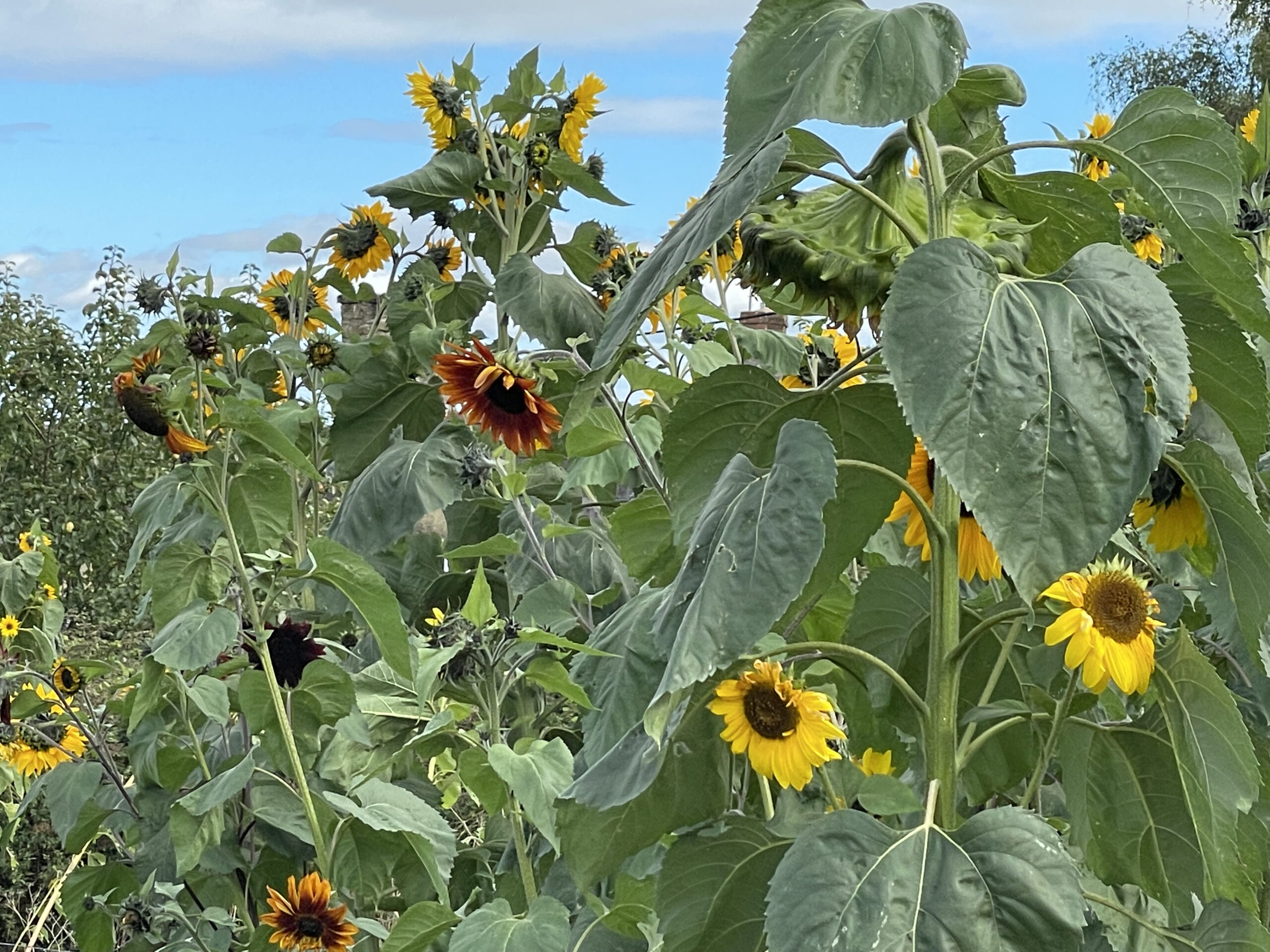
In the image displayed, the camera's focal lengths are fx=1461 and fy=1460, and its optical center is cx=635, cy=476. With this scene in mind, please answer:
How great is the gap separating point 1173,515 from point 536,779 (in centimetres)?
59

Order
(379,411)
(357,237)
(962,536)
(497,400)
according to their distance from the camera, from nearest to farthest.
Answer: (962,536)
(497,400)
(379,411)
(357,237)

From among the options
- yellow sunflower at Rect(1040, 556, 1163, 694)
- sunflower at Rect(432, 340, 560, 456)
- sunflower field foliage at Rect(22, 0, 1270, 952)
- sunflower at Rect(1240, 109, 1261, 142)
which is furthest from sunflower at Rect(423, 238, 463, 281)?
yellow sunflower at Rect(1040, 556, 1163, 694)

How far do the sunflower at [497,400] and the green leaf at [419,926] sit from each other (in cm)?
54

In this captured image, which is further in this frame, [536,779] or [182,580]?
[182,580]

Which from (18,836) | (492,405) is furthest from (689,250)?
(18,836)

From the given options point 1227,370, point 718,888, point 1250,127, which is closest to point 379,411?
point 1250,127

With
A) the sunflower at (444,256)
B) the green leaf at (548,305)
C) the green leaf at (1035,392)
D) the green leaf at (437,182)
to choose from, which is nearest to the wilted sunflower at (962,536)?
the green leaf at (1035,392)

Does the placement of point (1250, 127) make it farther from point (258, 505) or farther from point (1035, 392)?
point (1035, 392)

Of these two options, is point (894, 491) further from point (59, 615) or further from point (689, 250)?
point (59, 615)

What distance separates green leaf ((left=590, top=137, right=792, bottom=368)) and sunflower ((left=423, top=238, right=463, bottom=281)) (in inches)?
78.4

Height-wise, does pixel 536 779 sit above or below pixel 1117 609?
below

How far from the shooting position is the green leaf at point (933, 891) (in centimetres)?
72

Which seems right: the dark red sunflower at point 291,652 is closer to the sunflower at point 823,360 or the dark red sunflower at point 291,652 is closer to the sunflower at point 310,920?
the sunflower at point 310,920

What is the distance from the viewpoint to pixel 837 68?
2.31ft
